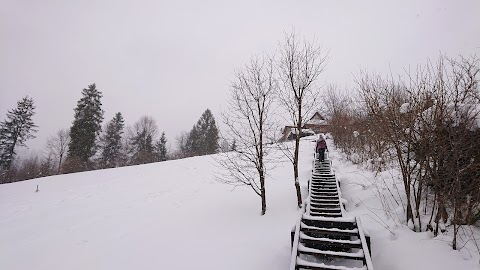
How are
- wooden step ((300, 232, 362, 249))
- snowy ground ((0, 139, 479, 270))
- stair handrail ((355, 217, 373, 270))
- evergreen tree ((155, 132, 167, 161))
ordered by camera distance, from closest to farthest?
stair handrail ((355, 217, 373, 270)) < wooden step ((300, 232, 362, 249)) < snowy ground ((0, 139, 479, 270)) < evergreen tree ((155, 132, 167, 161))

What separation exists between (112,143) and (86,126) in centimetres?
1063

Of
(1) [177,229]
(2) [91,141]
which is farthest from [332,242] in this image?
(2) [91,141]

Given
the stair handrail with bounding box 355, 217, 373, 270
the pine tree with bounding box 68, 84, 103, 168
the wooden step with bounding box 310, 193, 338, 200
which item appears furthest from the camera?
the pine tree with bounding box 68, 84, 103, 168

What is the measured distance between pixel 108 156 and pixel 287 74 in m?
41.9

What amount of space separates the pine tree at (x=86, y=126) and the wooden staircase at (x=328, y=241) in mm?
35120

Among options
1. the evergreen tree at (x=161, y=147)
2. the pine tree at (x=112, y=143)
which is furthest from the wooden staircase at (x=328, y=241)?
the evergreen tree at (x=161, y=147)

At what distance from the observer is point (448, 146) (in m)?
5.42

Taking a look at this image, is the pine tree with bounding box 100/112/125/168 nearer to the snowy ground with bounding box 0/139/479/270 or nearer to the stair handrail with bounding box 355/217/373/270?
the snowy ground with bounding box 0/139/479/270

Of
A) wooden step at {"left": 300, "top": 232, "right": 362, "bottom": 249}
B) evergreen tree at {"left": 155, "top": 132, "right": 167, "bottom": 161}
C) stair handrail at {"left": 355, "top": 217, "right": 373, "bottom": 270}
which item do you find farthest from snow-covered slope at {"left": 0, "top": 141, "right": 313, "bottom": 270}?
evergreen tree at {"left": 155, "top": 132, "right": 167, "bottom": 161}

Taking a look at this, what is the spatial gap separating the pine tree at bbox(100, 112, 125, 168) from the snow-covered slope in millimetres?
24622

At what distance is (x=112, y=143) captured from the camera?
44.1m

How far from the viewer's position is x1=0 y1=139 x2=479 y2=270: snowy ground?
6.10 m

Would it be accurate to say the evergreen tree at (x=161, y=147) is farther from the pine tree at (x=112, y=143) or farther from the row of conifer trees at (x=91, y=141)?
the pine tree at (x=112, y=143)

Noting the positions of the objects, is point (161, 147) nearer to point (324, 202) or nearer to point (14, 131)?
point (14, 131)
